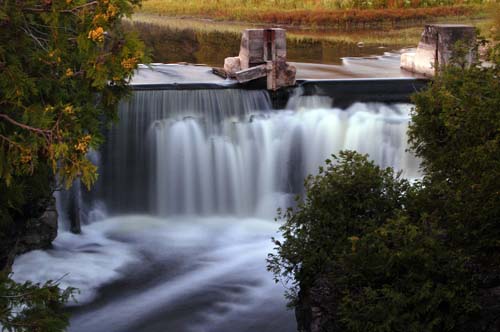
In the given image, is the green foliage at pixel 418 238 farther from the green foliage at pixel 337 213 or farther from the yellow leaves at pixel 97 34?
the yellow leaves at pixel 97 34

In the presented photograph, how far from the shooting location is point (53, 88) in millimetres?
8391

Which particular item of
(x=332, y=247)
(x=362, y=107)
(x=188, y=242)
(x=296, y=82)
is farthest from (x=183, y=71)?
(x=332, y=247)

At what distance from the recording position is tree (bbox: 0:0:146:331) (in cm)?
748

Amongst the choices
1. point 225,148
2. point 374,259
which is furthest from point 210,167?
point 374,259

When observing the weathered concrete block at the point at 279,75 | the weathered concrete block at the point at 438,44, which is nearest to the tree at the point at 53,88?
the weathered concrete block at the point at 279,75

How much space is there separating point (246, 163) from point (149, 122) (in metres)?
2.44

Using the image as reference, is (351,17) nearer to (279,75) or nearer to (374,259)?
(279,75)

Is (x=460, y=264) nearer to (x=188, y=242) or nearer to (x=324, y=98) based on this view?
(x=188, y=242)

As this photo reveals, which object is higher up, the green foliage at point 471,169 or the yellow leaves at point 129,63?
the yellow leaves at point 129,63

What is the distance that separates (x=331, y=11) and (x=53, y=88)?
103ft

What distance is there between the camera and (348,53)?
2856 centimetres

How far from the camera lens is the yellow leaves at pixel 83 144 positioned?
7.37 metres

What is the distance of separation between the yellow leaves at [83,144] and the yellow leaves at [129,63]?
2.40 ft

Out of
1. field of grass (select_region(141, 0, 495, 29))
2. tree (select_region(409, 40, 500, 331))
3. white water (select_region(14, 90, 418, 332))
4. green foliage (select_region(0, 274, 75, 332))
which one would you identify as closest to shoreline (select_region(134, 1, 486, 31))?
field of grass (select_region(141, 0, 495, 29))
